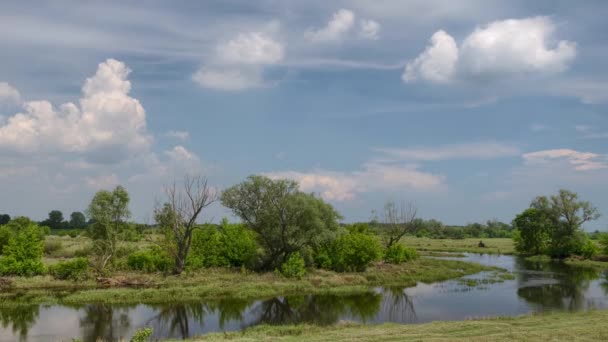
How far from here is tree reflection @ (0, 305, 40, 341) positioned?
27580mm

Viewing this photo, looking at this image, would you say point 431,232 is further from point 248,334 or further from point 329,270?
point 248,334

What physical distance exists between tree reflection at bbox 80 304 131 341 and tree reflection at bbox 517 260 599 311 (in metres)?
30.7

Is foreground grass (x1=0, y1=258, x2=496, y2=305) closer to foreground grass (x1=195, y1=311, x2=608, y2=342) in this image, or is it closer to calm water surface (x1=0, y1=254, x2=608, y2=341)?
calm water surface (x1=0, y1=254, x2=608, y2=341)

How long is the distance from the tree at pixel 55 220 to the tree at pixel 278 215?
125 m

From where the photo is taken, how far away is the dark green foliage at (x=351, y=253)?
54219 millimetres

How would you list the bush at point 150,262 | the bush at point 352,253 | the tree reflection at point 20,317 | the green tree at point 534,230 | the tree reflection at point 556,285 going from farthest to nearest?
the green tree at point 534,230 < the bush at point 352,253 < the bush at point 150,262 < the tree reflection at point 556,285 < the tree reflection at point 20,317

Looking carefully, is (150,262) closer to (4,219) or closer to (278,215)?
(278,215)

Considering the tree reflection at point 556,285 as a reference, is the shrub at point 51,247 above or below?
above

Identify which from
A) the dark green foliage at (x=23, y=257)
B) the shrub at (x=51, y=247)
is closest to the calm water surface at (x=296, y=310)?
the dark green foliage at (x=23, y=257)

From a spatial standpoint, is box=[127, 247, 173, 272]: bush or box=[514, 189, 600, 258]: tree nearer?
box=[127, 247, 173, 272]: bush

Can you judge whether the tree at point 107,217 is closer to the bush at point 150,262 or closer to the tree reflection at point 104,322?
the bush at point 150,262

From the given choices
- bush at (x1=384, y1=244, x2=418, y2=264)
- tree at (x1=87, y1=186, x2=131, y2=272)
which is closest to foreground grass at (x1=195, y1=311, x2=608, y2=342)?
tree at (x1=87, y1=186, x2=131, y2=272)

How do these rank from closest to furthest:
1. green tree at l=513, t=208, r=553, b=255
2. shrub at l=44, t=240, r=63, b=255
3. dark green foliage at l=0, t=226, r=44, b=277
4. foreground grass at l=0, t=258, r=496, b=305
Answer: foreground grass at l=0, t=258, r=496, b=305, dark green foliage at l=0, t=226, r=44, b=277, shrub at l=44, t=240, r=63, b=255, green tree at l=513, t=208, r=553, b=255

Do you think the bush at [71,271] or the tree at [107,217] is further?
the tree at [107,217]
